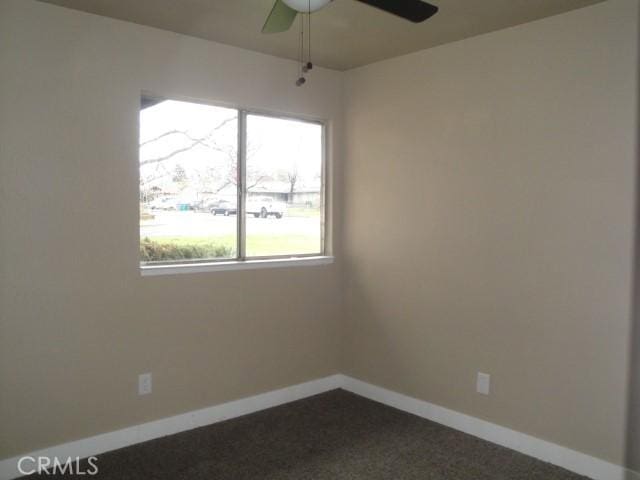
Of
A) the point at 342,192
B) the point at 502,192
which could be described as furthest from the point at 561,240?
the point at 342,192

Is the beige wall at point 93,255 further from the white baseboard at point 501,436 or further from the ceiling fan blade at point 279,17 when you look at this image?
the ceiling fan blade at point 279,17

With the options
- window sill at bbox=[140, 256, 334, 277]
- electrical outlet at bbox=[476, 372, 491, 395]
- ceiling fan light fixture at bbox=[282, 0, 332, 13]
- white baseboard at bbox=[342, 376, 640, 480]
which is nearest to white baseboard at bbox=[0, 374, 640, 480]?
white baseboard at bbox=[342, 376, 640, 480]

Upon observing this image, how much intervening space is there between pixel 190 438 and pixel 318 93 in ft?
8.12

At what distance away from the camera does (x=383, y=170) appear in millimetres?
3734

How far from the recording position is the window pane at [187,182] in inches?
124

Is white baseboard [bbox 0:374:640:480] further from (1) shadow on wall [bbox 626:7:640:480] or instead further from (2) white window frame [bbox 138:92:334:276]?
(2) white window frame [bbox 138:92:334:276]

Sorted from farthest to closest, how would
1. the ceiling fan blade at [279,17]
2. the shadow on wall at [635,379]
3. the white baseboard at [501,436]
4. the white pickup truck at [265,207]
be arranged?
the white pickup truck at [265,207] < the white baseboard at [501,436] < the shadow on wall at [635,379] < the ceiling fan blade at [279,17]

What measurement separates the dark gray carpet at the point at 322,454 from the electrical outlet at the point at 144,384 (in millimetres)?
288


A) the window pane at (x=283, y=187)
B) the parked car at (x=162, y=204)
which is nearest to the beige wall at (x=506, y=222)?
the window pane at (x=283, y=187)

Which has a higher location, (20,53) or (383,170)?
(20,53)

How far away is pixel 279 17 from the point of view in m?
2.16

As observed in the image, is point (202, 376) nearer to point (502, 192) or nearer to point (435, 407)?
point (435, 407)

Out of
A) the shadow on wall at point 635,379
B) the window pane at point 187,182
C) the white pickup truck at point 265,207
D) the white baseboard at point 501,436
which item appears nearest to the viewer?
the shadow on wall at point 635,379

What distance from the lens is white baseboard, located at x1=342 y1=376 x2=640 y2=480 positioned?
2676mm
